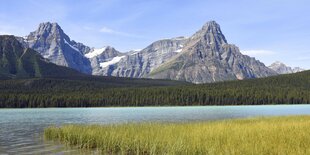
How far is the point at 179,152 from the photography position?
73.7 ft

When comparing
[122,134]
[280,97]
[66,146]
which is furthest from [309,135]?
[280,97]

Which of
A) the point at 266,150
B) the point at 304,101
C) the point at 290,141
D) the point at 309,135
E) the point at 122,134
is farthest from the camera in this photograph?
the point at 304,101

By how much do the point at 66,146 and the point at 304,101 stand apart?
184072mm

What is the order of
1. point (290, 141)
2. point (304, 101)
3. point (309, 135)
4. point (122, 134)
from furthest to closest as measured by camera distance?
point (304, 101), point (122, 134), point (309, 135), point (290, 141)

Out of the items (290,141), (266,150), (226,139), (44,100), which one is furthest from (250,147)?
(44,100)

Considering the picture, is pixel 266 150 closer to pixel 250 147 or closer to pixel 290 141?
pixel 250 147

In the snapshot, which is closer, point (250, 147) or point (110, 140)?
point (250, 147)

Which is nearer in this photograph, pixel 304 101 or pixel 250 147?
pixel 250 147

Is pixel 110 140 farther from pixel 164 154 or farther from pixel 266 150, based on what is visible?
pixel 266 150

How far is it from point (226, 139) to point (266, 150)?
17.0 feet

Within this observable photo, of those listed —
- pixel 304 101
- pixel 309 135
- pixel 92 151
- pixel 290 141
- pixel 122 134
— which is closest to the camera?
pixel 290 141

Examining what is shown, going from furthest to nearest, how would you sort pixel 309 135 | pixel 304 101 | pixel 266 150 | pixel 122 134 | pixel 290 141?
pixel 304 101
pixel 122 134
pixel 309 135
pixel 290 141
pixel 266 150

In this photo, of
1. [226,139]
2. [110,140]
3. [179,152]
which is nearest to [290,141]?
[226,139]

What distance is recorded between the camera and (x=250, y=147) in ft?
71.2
